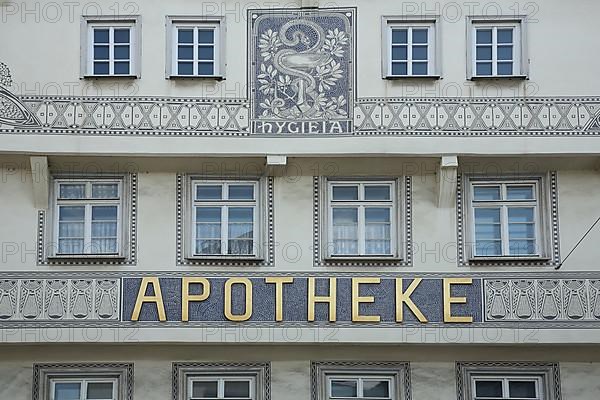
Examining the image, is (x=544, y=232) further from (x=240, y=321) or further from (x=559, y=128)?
(x=240, y=321)

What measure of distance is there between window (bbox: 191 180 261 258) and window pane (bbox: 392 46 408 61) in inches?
108

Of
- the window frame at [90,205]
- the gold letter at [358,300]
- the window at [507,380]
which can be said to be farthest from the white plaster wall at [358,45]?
the window at [507,380]

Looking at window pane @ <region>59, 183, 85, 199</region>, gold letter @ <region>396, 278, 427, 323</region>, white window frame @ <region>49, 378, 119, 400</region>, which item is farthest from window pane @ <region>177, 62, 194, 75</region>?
white window frame @ <region>49, 378, 119, 400</region>

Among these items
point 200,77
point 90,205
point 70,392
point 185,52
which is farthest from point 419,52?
point 70,392

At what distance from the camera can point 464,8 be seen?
2230cm

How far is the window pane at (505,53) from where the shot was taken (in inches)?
877

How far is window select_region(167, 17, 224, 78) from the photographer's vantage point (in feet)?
72.8

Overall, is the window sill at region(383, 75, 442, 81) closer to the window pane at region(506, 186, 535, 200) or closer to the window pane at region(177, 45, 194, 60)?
the window pane at region(506, 186, 535, 200)

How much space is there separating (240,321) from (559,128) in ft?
17.5

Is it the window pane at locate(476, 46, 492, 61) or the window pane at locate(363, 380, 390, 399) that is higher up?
the window pane at locate(476, 46, 492, 61)

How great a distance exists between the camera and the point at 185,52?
2233 cm

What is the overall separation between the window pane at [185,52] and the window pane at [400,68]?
296 centimetres

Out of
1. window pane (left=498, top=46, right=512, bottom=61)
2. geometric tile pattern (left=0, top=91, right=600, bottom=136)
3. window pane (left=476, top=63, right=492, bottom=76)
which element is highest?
window pane (left=498, top=46, right=512, bottom=61)

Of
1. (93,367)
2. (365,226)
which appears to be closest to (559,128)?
(365,226)
